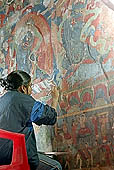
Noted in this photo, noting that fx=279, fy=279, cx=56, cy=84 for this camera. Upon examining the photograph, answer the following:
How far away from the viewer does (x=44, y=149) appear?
15.2 feet

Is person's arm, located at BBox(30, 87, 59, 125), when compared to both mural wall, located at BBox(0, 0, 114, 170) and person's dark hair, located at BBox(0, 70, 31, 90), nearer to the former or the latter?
person's dark hair, located at BBox(0, 70, 31, 90)

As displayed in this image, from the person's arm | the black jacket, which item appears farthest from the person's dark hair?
the person's arm

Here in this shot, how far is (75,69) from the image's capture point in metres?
4.31

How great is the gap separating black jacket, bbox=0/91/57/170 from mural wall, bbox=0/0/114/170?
748 mm

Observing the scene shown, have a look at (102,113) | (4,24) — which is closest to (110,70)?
(102,113)

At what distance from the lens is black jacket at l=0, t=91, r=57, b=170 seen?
329 cm

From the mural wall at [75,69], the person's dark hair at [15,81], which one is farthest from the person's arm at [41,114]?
the mural wall at [75,69]

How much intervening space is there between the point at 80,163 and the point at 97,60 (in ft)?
4.88

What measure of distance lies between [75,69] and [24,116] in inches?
52.0

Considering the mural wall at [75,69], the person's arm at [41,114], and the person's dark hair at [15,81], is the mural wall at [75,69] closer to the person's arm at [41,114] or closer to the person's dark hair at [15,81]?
the person's arm at [41,114]

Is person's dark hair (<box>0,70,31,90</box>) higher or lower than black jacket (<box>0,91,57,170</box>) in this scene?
higher

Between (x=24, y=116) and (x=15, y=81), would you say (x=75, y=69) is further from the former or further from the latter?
(x=24, y=116)

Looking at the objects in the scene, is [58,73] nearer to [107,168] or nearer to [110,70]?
[110,70]

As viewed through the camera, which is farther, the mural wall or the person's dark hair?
the mural wall
